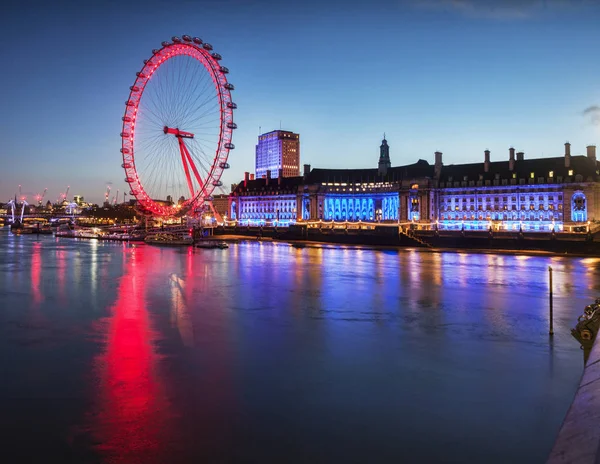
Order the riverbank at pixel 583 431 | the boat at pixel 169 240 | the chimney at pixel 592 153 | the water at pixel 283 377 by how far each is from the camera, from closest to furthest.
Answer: the riverbank at pixel 583 431, the water at pixel 283 377, the boat at pixel 169 240, the chimney at pixel 592 153

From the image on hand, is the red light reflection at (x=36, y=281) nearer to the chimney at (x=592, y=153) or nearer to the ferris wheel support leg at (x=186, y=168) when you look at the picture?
the ferris wheel support leg at (x=186, y=168)

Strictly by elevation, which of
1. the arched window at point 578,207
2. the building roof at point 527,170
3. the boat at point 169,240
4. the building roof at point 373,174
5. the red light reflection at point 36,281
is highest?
the building roof at point 373,174

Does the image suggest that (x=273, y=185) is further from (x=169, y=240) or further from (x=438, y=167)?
(x=169, y=240)

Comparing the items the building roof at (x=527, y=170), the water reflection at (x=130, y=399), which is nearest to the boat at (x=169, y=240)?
the building roof at (x=527, y=170)

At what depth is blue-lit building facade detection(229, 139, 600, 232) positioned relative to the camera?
3369 inches

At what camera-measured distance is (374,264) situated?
46094 mm

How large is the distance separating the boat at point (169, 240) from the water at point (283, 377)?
52041 mm

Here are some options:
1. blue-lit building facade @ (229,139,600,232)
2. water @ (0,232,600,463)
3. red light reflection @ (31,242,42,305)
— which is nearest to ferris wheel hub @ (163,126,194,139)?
red light reflection @ (31,242,42,305)

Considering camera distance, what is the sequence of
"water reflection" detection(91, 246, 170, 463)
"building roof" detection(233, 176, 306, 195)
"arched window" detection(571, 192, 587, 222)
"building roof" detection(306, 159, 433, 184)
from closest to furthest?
1. "water reflection" detection(91, 246, 170, 463)
2. "arched window" detection(571, 192, 587, 222)
3. "building roof" detection(306, 159, 433, 184)
4. "building roof" detection(233, 176, 306, 195)

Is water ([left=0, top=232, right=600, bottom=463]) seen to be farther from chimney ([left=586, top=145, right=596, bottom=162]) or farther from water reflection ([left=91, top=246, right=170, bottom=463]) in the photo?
chimney ([left=586, top=145, right=596, bottom=162])

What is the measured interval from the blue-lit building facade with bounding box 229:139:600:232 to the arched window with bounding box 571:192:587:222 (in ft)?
0.47

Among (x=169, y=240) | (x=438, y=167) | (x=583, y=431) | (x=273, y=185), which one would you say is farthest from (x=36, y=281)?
(x=273, y=185)

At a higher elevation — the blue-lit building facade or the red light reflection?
the blue-lit building facade

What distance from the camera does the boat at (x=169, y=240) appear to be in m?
77.9
